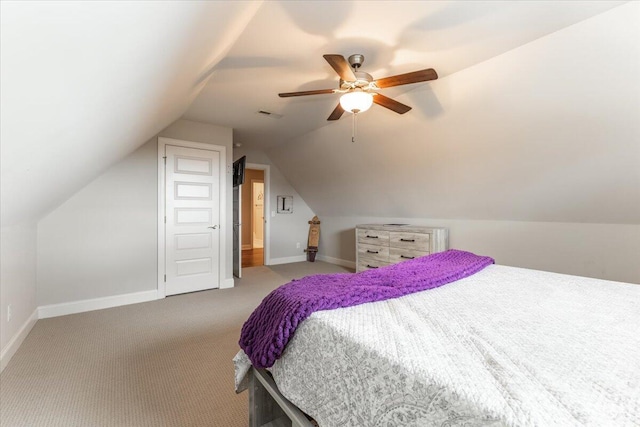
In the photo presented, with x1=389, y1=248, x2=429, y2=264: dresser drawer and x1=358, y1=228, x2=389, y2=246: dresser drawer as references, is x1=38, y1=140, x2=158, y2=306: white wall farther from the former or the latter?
x1=389, y1=248, x2=429, y2=264: dresser drawer

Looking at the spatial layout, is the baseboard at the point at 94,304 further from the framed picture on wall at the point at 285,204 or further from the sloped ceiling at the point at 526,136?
the sloped ceiling at the point at 526,136

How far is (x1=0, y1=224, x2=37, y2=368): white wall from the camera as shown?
82.7 inches

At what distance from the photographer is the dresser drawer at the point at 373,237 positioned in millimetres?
4336

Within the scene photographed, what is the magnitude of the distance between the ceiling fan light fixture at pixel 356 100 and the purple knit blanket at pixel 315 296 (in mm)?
1263

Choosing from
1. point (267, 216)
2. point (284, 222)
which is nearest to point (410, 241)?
point (284, 222)

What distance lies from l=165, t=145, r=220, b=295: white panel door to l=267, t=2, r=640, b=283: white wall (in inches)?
72.2

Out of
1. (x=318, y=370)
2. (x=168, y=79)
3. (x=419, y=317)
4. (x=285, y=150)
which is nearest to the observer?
(x=318, y=370)

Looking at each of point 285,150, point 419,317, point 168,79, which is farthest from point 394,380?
point 285,150

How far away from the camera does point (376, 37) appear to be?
2.02 metres

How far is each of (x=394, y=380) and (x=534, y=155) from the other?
2.78 m

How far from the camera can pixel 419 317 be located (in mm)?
1084

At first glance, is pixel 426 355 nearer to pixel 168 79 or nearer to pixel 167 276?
pixel 168 79

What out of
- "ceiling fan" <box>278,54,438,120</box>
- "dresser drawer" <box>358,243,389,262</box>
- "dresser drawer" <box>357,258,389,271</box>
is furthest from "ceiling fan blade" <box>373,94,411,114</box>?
"dresser drawer" <box>357,258,389,271</box>

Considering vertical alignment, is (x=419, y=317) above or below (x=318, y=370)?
above
